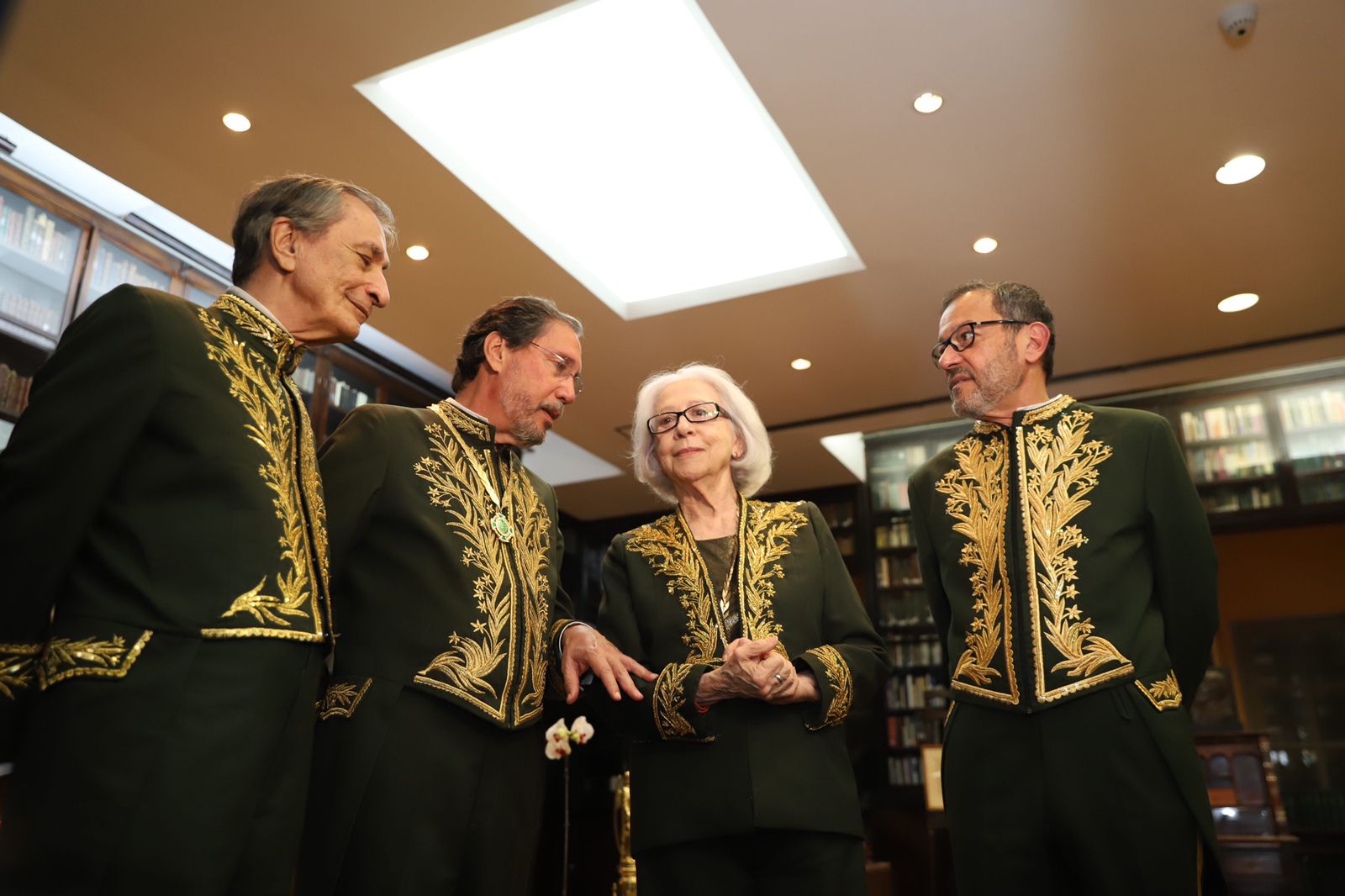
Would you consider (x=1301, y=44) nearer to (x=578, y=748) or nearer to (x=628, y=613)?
(x=628, y=613)

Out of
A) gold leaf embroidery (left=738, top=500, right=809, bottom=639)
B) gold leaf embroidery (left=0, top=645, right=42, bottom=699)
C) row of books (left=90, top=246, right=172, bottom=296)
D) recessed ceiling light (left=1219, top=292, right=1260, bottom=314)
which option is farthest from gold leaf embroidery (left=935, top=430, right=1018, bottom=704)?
row of books (left=90, top=246, right=172, bottom=296)

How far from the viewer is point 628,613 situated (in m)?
2.09

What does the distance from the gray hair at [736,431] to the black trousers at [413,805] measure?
2.73ft

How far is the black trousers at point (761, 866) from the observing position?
173 cm

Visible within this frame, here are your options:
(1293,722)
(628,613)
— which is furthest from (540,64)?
(1293,722)

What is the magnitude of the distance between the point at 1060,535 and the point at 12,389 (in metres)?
4.50

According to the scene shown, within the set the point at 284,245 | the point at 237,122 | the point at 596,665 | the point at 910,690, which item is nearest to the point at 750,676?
the point at 596,665

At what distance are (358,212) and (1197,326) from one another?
17.5 feet

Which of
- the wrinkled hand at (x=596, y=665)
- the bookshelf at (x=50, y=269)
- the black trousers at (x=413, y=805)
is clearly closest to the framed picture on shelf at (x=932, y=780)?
the wrinkled hand at (x=596, y=665)

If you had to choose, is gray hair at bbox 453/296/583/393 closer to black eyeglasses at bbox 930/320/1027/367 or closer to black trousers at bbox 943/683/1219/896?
black eyeglasses at bbox 930/320/1027/367

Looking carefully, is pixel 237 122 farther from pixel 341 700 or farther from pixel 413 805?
pixel 413 805

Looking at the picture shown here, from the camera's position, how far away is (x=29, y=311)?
4.39 metres

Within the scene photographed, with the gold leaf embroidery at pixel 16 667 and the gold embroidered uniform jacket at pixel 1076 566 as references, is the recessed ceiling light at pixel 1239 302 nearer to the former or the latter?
the gold embroidered uniform jacket at pixel 1076 566

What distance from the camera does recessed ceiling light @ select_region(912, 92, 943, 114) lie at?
3.66m
